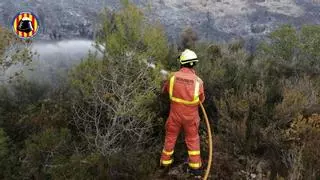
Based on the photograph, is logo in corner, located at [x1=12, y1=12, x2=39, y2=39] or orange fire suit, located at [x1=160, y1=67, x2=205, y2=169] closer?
orange fire suit, located at [x1=160, y1=67, x2=205, y2=169]

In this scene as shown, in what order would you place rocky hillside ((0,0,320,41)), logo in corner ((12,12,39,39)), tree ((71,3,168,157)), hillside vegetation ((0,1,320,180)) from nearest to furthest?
hillside vegetation ((0,1,320,180)) → tree ((71,3,168,157)) → logo in corner ((12,12,39,39)) → rocky hillside ((0,0,320,41))

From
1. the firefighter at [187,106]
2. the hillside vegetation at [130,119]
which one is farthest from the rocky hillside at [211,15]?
the firefighter at [187,106]

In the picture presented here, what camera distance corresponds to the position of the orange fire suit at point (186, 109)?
5.36 metres

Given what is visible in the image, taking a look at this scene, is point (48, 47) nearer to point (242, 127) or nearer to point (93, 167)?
point (93, 167)

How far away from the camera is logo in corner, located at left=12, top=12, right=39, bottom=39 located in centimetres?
725

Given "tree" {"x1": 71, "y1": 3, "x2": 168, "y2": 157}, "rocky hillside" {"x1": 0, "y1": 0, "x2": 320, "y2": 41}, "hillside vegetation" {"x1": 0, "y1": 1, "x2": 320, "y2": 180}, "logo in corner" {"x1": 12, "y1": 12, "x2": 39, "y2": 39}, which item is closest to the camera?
"hillside vegetation" {"x1": 0, "y1": 1, "x2": 320, "y2": 180}

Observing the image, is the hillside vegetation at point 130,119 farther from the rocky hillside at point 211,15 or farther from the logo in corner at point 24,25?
the rocky hillside at point 211,15

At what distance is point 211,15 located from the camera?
24.5 m

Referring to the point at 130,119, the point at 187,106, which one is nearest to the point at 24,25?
the point at 130,119

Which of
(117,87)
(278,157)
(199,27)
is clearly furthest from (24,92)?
(199,27)

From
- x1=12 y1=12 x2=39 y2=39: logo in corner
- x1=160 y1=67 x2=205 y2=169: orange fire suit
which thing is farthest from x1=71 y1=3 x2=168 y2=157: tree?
x1=12 y1=12 x2=39 y2=39: logo in corner

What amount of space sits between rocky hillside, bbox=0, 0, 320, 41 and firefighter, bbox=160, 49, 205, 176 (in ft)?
42.3

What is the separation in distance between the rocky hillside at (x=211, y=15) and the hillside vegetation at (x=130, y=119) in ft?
36.1

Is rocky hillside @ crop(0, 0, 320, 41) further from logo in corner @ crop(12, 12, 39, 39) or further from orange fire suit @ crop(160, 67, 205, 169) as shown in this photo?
orange fire suit @ crop(160, 67, 205, 169)
